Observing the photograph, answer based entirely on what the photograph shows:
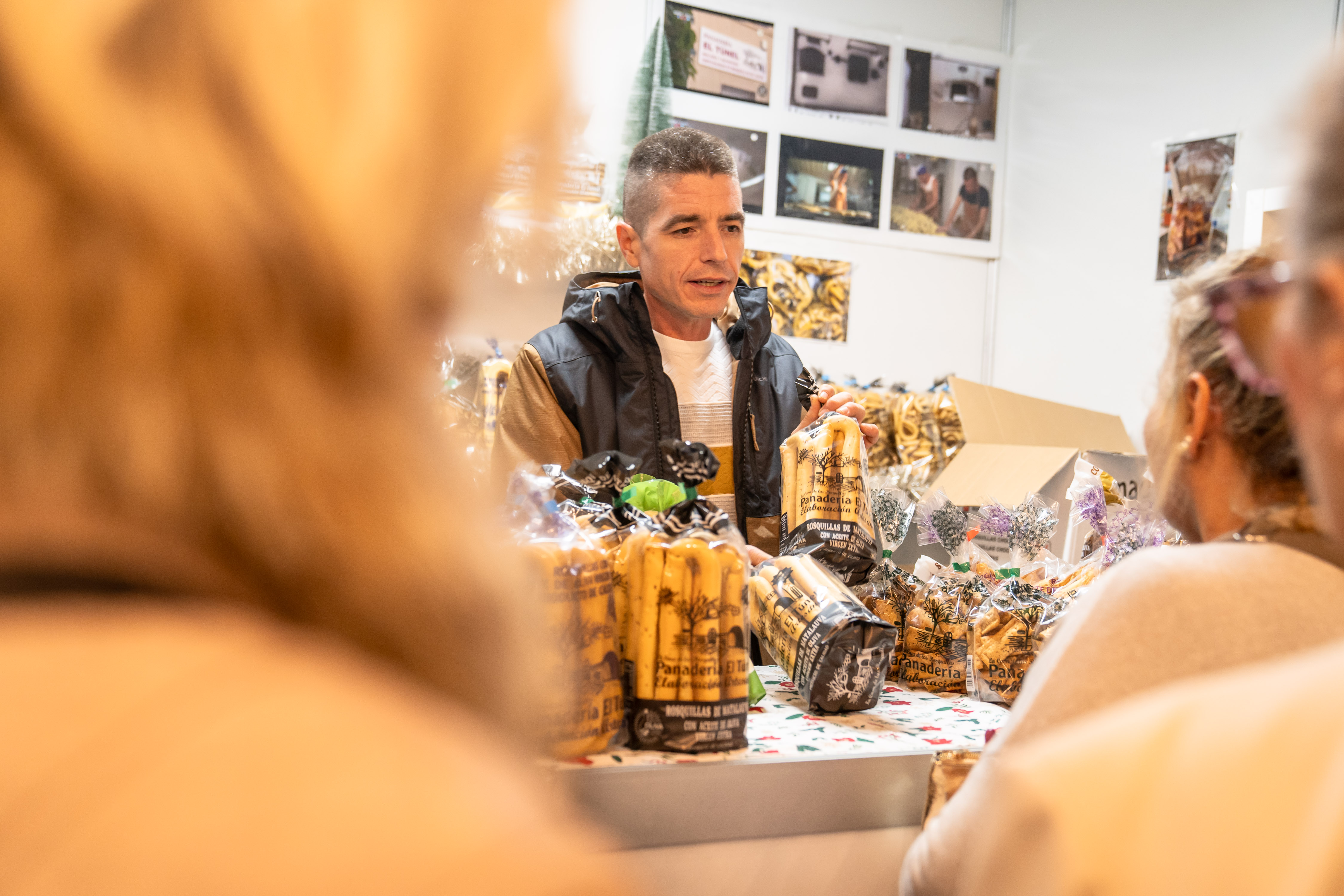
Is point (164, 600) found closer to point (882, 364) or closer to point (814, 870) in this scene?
point (814, 870)

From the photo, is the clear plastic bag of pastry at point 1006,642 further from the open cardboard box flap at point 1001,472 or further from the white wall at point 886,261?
the white wall at point 886,261

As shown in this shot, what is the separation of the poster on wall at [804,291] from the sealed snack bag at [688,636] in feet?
10.3

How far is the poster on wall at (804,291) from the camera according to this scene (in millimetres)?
4266

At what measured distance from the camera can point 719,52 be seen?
411cm

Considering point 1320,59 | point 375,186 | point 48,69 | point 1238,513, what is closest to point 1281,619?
point 1238,513

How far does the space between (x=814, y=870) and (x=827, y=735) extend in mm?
188

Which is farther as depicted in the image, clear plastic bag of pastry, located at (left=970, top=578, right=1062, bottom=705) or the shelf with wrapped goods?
clear plastic bag of pastry, located at (left=970, top=578, right=1062, bottom=705)

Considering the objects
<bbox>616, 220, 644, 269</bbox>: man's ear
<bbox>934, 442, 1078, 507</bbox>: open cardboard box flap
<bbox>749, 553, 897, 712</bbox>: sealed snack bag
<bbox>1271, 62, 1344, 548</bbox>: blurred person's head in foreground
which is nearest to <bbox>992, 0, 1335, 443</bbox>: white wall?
<bbox>934, 442, 1078, 507</bbox>: open cardboard box flap

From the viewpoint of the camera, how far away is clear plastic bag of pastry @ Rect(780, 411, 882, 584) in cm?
171

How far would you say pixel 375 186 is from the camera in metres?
0.37

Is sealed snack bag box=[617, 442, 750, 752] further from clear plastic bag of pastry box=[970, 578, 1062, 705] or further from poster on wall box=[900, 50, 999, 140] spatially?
poster on wall box=[900, 50, 999, 140]

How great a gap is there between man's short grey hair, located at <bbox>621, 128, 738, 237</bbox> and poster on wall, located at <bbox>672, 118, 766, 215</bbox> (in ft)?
5.17

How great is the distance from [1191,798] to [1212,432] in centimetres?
88

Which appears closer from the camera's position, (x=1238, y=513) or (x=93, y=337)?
(x=93, y=337)
